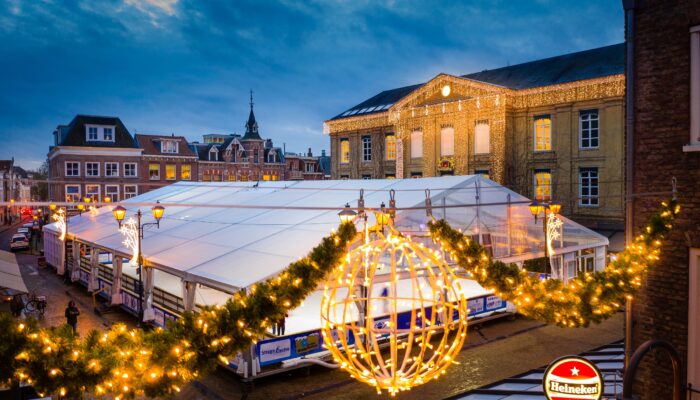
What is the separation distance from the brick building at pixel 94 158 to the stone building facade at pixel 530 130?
28008mm

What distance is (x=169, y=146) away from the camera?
56.0 metres

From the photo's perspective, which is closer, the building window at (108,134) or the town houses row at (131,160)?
the town houses row at (131,160)

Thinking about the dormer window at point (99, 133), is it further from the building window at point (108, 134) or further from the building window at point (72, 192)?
the building window at point (72, 192)

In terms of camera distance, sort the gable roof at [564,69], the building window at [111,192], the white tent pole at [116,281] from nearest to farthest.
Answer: the white tent pole at [116,281] → the gable roof at [564,69] → the building window at [111,192]

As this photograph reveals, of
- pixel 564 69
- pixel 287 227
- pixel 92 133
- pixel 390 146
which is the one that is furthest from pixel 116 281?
pixel 92 133

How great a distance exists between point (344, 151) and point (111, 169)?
2512 cm

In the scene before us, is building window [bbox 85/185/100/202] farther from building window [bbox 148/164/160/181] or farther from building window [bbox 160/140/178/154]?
building window [bbox 160/140/178/154]

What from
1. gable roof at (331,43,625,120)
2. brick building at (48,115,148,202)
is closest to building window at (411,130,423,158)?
gable roof at (331,43,625,120)

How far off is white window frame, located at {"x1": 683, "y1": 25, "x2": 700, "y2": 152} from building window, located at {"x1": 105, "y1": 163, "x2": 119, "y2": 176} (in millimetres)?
52286

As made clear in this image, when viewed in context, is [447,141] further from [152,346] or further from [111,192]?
[111,192]

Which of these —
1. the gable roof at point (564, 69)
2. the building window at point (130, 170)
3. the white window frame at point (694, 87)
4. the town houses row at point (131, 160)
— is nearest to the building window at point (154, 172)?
the town houses row at point (131, 160)

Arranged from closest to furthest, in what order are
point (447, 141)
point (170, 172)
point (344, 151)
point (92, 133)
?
point (447, 141) → point (344, 151) → point (92, 133) → point (170, 172)

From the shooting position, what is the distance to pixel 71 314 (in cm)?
1641

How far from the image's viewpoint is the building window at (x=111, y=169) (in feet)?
167
